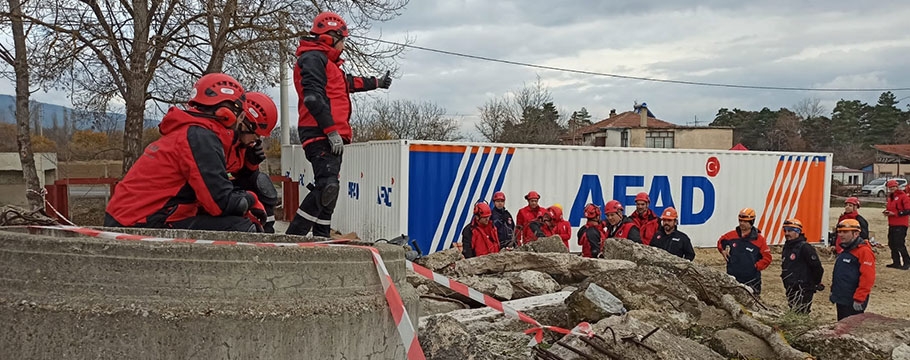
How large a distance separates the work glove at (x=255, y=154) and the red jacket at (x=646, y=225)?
5.25 metres

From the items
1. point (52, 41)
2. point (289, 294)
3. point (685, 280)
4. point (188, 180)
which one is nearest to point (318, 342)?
point (289, 294)

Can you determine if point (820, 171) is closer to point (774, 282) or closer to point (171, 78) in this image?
point (774, 282)

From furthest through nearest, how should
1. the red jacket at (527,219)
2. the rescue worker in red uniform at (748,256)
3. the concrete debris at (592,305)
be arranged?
the red jacket at (527,219), the rescue worker in red uniform at (748,256), the concrete debris at (592,305)

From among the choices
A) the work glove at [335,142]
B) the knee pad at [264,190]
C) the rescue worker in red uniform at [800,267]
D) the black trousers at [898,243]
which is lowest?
the black trousers at [898,243]

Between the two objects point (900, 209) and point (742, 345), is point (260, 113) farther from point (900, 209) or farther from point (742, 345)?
point (900, 209)

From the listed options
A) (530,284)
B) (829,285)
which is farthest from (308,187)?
(829,285)

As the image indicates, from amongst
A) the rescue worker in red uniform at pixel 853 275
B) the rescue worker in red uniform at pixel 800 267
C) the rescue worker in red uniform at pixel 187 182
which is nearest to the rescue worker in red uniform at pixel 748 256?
the rescue worker in red uniform at pixel 800 267

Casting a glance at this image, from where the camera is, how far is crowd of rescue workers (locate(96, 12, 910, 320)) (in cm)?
351

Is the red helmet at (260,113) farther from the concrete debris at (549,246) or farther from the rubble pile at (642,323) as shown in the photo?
the concrete debris at (549,246)

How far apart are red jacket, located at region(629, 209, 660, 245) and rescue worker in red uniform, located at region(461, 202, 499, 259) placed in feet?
5.74

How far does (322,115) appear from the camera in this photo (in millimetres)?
4973

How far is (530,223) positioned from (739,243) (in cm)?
290

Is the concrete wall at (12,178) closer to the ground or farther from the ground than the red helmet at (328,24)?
closer to the ground

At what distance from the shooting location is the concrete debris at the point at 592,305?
398 centimetres
